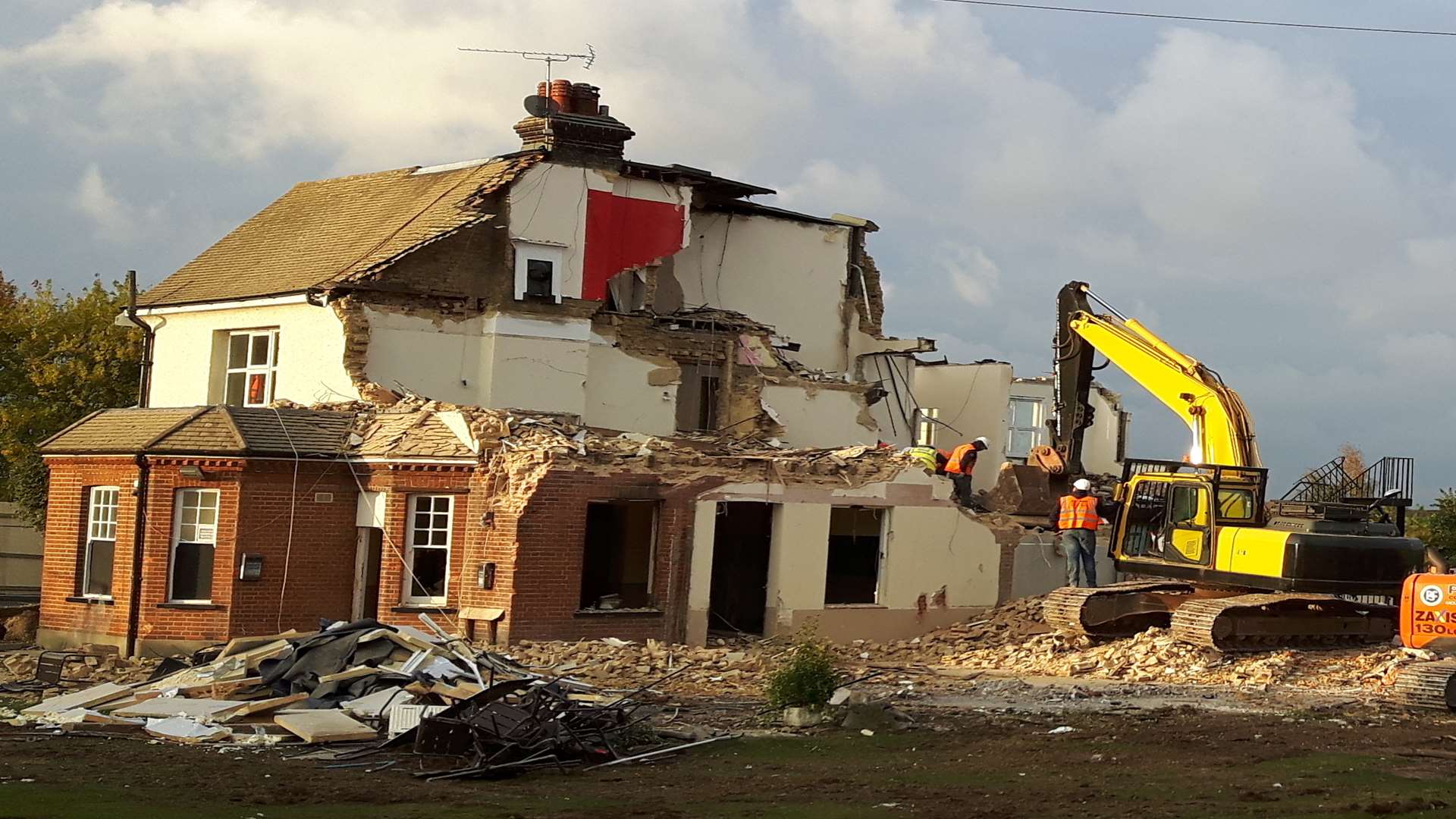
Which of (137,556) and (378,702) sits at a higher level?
(137,556)

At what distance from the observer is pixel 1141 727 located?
16.9m

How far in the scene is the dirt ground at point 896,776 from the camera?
1238 cm

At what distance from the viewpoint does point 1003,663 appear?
2430 centimetres

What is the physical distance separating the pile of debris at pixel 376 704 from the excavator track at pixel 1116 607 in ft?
24.8

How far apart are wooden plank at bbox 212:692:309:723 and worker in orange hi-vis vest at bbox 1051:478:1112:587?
493 inches

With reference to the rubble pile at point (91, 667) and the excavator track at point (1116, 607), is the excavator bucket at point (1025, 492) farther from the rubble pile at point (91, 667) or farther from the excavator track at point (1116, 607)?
the rubble pile at point (91, 667)

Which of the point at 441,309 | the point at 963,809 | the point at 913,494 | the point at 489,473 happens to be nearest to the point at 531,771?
the point at 963,809

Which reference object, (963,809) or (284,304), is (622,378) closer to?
(284,304)

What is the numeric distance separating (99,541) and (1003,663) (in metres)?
13.2

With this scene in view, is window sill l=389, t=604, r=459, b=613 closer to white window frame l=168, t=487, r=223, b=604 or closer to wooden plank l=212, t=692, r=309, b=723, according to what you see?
white window frame l=168, t=487, r=223, b=604

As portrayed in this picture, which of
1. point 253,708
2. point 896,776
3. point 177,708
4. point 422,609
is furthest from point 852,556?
point 896,776

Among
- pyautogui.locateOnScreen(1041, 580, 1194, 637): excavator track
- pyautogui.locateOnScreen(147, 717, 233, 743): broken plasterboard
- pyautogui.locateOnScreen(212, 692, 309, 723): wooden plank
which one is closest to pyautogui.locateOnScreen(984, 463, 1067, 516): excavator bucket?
pyautogui.locateOnScreen(1041, 580, 1194, 637): excavator track

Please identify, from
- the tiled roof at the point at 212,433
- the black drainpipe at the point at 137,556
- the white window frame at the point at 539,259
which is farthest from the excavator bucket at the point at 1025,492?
the black drainpipe at the point at 137,556

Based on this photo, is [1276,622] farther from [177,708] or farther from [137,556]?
[137,556]
